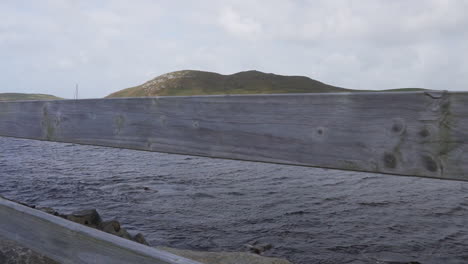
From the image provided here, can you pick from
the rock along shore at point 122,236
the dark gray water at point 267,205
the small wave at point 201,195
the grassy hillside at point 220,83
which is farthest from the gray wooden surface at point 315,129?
Result: the grassy hillside at point 220,83

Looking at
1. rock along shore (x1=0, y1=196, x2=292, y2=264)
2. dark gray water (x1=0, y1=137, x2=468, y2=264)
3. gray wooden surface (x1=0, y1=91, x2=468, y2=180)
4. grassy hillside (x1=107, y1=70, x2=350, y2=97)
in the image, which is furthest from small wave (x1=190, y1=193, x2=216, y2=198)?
Result: grassy hillside (x1=107, y1=70, x2=350, y2=97)

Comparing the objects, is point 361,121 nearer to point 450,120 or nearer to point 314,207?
point 450,120

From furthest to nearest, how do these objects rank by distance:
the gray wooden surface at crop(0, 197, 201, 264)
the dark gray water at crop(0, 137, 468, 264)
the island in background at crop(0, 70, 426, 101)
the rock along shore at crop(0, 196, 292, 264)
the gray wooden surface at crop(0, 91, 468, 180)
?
1. the island in background at crop(0, 70, 426, 101)
2. the dark gray water at crop(0, 137, 468, 264)
3. the rock along shore at crop(0, 196, 292, 264)
4. the gray wooden surface at crop(0, 197, 201, 264)
5. the gray wooden surface at crop(0, 91, 468, 180)

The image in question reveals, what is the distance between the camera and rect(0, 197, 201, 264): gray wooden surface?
159cm

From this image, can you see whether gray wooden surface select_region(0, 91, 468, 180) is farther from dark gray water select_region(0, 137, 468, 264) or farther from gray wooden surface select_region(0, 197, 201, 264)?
dark gray water select_region(0, 137, 468, 264)

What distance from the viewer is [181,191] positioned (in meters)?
9.05

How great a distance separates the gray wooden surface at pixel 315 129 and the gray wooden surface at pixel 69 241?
51cm

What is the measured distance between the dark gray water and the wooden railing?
3682 millimetres

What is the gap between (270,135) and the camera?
1.59 m

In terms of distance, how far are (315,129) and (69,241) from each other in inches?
54.8

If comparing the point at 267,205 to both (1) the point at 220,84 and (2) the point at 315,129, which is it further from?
(1) the point at 220,84

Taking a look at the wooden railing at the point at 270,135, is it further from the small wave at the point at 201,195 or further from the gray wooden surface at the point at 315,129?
the small wave at the point at 201,195

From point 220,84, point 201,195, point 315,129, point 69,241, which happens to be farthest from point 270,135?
point 220,84

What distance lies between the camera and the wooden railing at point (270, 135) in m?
1.26
